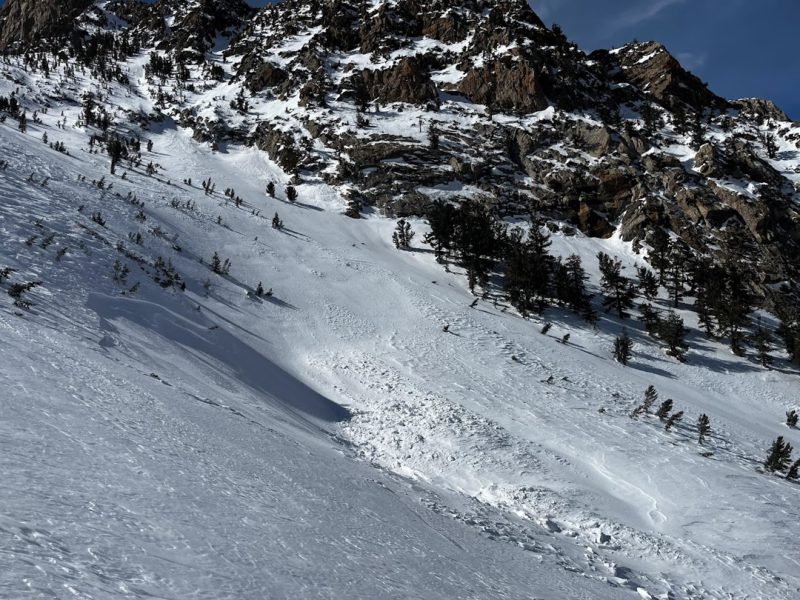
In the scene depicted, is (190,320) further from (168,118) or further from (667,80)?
(667,80)

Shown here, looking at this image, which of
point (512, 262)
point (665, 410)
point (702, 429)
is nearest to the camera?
point (702, 429)

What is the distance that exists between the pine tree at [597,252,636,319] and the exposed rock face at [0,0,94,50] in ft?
385

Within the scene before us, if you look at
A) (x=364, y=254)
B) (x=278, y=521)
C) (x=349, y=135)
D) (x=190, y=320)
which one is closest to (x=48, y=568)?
(x=278, y=521)

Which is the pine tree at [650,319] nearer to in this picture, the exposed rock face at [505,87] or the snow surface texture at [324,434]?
the snow surface texture at [324,434]

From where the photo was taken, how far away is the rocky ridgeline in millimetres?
49500

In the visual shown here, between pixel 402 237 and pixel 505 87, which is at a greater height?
pixel 505 87

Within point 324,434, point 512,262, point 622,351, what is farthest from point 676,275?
point 324,434

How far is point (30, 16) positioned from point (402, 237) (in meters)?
125

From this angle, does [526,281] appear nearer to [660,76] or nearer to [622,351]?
[622,351]

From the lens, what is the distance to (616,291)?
36531 mm

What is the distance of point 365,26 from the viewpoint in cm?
7694

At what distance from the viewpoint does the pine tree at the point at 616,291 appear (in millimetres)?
36562

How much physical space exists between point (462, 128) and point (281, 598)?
6131 centimetres

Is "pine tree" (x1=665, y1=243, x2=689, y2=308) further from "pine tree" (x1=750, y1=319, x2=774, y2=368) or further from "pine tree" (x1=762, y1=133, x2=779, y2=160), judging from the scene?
"pine tree" (x1=762, y1=133, x2=779, y2=160)
